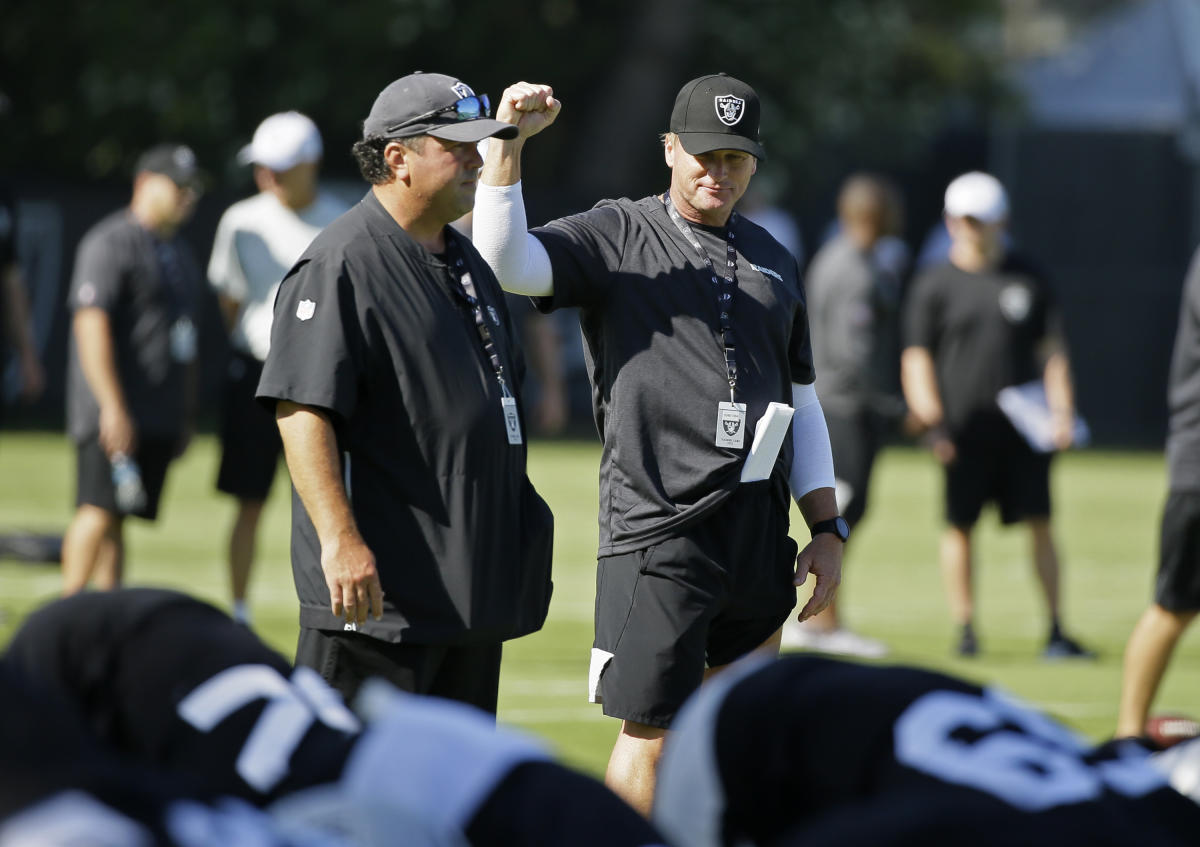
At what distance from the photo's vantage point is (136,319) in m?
8.80

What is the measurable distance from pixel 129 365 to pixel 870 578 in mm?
5668

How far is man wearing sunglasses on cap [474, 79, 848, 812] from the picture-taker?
203 inches

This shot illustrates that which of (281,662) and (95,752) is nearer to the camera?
(95,752)

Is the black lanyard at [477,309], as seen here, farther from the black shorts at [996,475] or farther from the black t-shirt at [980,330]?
the black t-shirt at [980,330]

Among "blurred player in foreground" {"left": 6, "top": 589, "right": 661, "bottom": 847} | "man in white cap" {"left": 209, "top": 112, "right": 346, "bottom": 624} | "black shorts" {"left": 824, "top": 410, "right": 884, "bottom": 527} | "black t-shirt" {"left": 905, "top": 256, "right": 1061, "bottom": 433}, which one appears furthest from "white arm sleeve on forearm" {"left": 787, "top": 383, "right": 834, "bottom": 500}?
"black t-shirt" {"left": 905, "top": 256, "right": 1061, "bottom": 433}

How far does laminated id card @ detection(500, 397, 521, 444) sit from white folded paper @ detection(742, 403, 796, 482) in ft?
2.47

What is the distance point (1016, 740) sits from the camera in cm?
271

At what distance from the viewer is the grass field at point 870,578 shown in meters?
8.29

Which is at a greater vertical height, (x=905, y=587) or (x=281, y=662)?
(x=281, y=662)

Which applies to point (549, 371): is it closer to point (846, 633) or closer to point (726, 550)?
point (846, 633)

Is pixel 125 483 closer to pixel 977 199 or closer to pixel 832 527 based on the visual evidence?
pixel 832 527

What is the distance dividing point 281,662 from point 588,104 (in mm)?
24124

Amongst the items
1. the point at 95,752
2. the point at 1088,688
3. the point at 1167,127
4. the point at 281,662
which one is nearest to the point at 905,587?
the point at 1088,688

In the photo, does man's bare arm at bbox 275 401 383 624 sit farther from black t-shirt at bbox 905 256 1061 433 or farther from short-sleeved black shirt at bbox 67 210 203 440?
black t-shirt at bbox 905 256 1061 433
